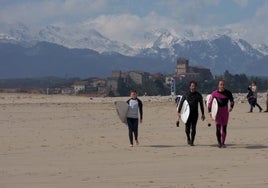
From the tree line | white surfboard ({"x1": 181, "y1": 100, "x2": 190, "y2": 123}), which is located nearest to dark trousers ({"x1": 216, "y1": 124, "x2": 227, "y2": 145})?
white surfboard ({"x1": 181, "y1": 100, "x2": 190, "y2": 123})

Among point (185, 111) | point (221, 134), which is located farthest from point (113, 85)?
point (221, 134)

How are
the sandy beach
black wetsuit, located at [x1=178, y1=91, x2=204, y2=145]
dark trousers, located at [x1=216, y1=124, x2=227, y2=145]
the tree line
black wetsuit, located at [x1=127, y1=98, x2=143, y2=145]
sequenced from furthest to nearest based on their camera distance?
the tree line < black wetsuit, located at [x1=127, y1=98, x2=143, y2=145] < black wetsuit, located at [x1=178, y1=91, x2=204, y2=145] < dark trousers, located at [x1=216, y1=124, x2=227, y2=145] < the sandy beach

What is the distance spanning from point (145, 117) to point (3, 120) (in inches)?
202

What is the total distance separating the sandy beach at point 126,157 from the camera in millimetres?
9727

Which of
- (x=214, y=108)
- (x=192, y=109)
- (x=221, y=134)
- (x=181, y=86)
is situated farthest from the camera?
(x=181, y=86)

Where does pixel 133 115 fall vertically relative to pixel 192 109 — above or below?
below

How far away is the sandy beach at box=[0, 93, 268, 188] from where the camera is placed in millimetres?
9727

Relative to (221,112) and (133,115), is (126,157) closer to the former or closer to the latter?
(133,115)

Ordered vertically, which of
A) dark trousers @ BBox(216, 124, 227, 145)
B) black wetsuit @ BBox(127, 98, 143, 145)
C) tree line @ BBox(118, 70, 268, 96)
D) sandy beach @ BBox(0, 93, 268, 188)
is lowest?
sandy beach @ BBox(0, 93, 268, 188)

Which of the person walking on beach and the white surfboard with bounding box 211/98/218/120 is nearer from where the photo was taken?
the white surfboard with bounding box 211/98/218/120

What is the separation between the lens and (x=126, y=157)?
12.5 m

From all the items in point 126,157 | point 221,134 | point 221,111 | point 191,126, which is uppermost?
point 221,111

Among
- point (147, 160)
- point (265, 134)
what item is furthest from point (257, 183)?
point (265, 134)

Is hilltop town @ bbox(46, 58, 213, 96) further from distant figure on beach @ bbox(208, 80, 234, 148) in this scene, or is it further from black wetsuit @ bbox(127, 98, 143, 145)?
distant figure on beach @ bbox(208, 80, 234, 148)
